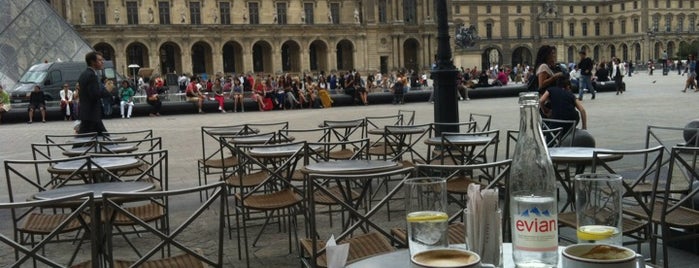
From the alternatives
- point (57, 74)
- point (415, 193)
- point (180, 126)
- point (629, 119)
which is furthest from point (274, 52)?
point (415, 193)

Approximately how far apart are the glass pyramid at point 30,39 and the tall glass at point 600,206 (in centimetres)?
2714

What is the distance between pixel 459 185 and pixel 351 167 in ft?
2.92

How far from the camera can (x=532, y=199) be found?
5.38 ft

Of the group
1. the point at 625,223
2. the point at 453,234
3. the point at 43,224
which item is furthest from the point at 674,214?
the point at 43,224

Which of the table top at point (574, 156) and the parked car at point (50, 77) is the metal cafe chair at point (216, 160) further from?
the parked car at point (50, 77)

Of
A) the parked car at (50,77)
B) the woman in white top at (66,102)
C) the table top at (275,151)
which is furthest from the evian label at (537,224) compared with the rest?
the parked car at (50,77)

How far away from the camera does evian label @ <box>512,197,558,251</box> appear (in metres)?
1.61

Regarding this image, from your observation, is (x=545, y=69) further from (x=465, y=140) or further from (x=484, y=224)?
(x=484, y=224)

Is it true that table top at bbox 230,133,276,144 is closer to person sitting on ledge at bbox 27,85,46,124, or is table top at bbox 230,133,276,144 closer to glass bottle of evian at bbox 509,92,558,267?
glass bottle of evian at bbox 509,92,558,267

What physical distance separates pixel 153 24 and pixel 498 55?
2028 inches

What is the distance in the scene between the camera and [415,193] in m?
1.85

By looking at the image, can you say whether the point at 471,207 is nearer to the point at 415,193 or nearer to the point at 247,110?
the point at 415,193

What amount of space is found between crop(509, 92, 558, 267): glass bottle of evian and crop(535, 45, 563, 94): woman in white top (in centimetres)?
563

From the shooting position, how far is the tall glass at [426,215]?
1.71 meters
